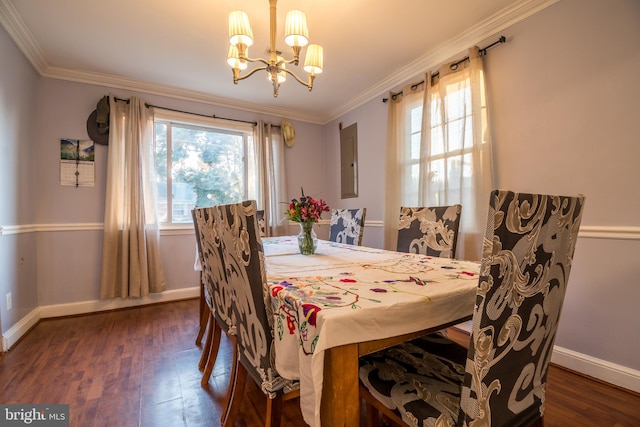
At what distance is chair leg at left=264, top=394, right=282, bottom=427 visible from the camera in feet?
3.21

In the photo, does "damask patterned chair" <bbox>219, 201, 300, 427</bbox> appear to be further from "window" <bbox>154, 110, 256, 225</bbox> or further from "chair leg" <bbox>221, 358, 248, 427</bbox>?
"window" <bbox>154, 110, 256, 225</bbox>

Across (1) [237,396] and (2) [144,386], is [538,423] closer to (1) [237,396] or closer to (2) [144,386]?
(1) [237,396]

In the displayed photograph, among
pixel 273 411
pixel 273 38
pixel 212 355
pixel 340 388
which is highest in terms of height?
pixel 273 38

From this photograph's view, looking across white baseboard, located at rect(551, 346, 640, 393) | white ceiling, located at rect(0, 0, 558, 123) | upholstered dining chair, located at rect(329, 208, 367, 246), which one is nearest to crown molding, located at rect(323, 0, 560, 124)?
white ceiling, located at rect(0, 0, 558, 123)

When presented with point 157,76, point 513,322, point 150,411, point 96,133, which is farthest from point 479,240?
point 96,133

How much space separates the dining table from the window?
268 centimetres

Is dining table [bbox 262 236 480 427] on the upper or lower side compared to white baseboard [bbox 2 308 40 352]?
upper

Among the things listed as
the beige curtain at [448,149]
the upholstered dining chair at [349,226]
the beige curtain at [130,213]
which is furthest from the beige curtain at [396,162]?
the beige curtain at [130,213]

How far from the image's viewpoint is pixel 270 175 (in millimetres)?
3766

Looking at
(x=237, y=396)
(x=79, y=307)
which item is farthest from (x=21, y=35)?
(x=237, y=396)

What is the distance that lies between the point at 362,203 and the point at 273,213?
116 centimetres

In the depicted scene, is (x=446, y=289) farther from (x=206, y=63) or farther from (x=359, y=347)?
(x=206, y=63)

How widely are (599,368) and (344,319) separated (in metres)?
1.94

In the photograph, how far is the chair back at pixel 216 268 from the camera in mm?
1213
